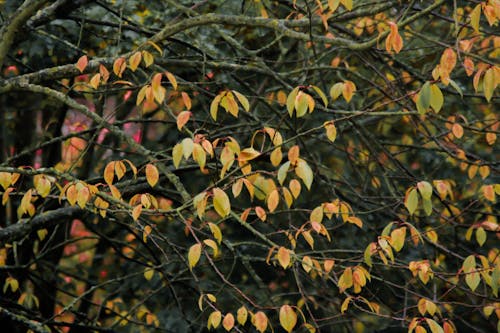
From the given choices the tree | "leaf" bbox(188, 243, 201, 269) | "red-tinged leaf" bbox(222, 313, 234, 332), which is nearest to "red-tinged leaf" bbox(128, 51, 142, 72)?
the tree

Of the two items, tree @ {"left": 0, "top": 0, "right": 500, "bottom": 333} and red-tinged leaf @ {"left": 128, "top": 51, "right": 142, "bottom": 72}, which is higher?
red-tinged leaf @ {"left": 128, "top": 51, "right": 142, "bottom": 72}

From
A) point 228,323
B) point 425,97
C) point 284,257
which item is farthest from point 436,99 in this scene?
point 228,323

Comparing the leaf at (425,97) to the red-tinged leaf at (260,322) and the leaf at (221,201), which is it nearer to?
the leaf at (221,201)

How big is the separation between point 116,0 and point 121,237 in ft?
6.80

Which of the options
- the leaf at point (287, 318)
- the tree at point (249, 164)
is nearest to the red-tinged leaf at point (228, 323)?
the tree at point (249, 164)

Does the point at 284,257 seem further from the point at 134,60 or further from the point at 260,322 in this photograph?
the point at 134,60

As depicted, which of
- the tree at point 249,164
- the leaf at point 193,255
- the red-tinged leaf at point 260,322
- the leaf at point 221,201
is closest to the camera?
the leaf at point 221,201

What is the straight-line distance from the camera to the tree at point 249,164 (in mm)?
3047

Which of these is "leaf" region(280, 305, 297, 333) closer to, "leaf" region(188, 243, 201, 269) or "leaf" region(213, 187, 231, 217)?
"leaf" region(188, 243, 201, 269)

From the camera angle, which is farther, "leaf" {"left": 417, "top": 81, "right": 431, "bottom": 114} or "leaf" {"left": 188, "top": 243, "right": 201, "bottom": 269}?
"leaf" {"left": 188, "top": 243, "right": 201, "bottom": 269}

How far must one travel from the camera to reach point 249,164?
2965 millimetres

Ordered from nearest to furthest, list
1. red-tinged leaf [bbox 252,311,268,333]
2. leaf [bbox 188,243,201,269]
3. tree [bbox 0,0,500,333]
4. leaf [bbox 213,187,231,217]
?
leaf [bbox 213,187,231,217] → leaf [bbox 188,243,201,269] → red-tinged leaf [bbox 252,311,268,333] → tree [bbox 0,0,500,333]

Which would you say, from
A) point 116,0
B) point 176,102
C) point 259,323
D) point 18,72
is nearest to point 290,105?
point 259,323

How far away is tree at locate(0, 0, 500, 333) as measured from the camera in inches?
120
